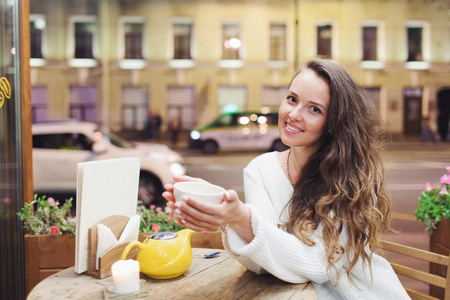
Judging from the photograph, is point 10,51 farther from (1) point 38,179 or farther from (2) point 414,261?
(1) point 38,179

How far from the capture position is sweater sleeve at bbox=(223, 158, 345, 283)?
4.02 feet

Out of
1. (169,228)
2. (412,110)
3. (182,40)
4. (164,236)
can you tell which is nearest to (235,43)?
(182,40)

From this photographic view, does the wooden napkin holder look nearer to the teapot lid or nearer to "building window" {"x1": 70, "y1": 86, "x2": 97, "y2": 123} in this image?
the teapot lid

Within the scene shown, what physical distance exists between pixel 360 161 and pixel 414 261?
8.73 feet

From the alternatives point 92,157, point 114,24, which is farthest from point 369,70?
point 92,157

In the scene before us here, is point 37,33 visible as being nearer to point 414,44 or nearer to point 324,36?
point 324,36

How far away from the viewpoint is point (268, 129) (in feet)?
39.5

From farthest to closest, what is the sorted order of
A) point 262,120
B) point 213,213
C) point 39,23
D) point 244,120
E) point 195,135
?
point 39,23, point 195,135, point 244,120, point 262,120, point 213,213

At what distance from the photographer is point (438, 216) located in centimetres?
242

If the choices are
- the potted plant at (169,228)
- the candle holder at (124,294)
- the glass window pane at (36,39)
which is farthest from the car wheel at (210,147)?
the candle holder at (124,294)

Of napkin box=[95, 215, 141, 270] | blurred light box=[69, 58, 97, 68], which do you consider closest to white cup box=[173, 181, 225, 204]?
napkin box=[95, 215, 141, 270]

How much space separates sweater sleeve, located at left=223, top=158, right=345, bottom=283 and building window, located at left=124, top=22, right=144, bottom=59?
52.8 ft

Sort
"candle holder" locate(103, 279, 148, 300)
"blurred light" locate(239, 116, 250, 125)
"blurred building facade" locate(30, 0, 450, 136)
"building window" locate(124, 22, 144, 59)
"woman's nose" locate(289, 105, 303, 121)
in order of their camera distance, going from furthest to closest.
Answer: "building window" locate(124, 22, 144, 59)
"blurred building facade" locate(30, 0, 450, 136)
"blurred light" locate(239, 116, 250, 125)
"woman's nose" locate(289, 105, 303, 121)
"candle holder" locate(103, 279, 148, 300)

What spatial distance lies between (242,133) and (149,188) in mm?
6791
